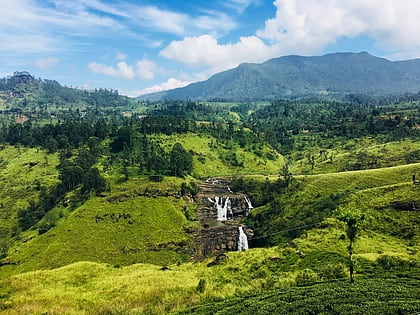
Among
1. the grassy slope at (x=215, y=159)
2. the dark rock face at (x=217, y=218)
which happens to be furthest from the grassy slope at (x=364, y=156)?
the dark rock face at (x=217, y=218)

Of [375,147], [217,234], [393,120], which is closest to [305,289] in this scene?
[217,234]

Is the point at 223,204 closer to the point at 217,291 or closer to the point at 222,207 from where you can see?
the point at 222,207

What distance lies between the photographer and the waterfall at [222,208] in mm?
102419

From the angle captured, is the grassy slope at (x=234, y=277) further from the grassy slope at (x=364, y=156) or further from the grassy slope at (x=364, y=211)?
the grassy slope at (x=364, y=156)

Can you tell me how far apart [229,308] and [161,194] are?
245 ft

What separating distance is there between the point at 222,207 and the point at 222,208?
1.15 feet

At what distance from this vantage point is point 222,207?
104125 millimetres

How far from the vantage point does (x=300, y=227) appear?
75188 mm

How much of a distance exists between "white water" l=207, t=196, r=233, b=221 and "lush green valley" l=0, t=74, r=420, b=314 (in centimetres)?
397

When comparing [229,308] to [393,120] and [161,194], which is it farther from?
[393,120]

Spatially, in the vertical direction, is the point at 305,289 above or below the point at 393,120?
below

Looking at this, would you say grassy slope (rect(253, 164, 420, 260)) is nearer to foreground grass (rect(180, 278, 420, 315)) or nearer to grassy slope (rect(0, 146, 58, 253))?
foreground grass (rect(180, 278, 420, 315))

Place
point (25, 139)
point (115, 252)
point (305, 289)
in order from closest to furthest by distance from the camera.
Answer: point (305, 289) < point (115, 252) < point (25, 139)

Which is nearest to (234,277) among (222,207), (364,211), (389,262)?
(389,262)
